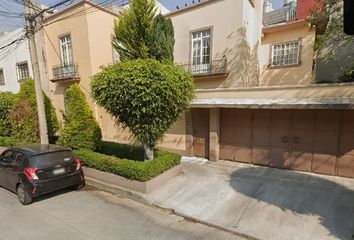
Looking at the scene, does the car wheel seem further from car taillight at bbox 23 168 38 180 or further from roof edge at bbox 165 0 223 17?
roof edge at bbox 165 0 223 17

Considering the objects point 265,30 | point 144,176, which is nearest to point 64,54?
point 144,176

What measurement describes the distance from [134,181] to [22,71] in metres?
16.0

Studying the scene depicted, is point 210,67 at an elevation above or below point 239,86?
above

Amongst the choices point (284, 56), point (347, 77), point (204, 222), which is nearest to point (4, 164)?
point (204, 222)

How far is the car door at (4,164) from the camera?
279 inches

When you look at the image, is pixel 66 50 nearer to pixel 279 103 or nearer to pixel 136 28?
pixel 136 28

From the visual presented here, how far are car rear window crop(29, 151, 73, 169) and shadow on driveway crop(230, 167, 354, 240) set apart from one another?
5311 millimetres

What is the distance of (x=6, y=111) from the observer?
1377cm

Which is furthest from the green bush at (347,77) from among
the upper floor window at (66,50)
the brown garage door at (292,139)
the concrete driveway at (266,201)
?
the upper floor window at (66,50)

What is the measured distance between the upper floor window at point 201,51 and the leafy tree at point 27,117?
8325 millimetres

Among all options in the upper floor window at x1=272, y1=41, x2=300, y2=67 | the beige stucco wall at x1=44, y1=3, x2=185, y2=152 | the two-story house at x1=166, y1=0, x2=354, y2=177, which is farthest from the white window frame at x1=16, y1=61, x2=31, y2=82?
the upper floor window at x1=272, y1=41, x2=300, y2=67

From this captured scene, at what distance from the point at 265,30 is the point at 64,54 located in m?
12.4

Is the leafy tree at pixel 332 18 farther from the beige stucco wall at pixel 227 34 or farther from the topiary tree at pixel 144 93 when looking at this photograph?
the topiary tree at pixel 144 93

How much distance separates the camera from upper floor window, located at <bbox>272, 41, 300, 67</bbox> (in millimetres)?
12587
